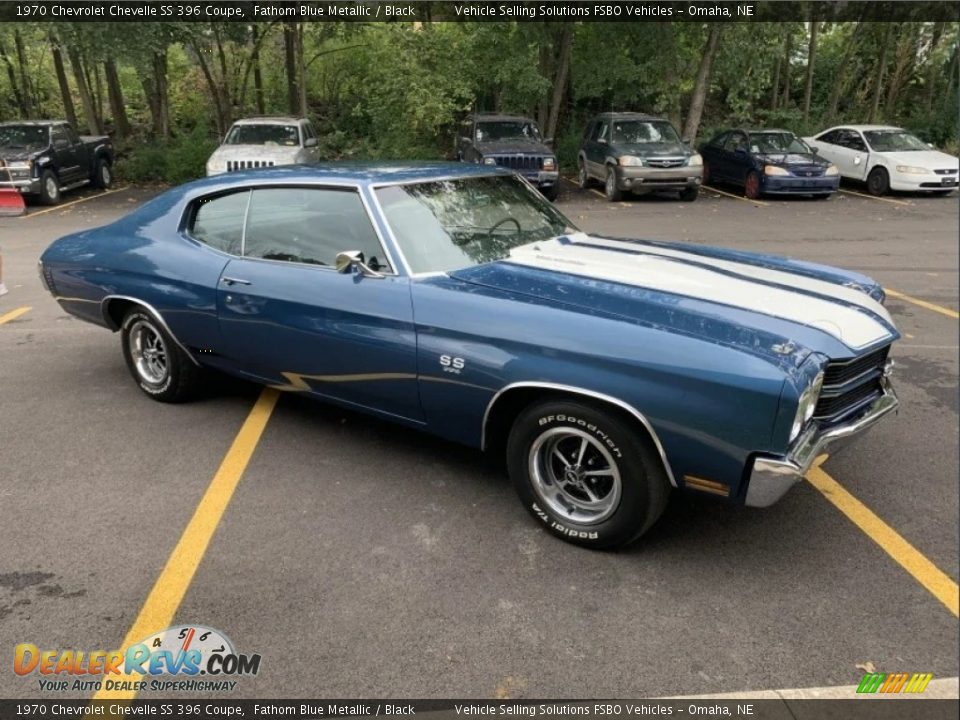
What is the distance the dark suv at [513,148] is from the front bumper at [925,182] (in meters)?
7.23

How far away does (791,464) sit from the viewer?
261cm

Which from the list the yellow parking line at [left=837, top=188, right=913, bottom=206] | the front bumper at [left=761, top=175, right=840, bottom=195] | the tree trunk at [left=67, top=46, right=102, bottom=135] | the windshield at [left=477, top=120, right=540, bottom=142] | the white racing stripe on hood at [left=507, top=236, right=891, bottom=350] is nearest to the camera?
the white racing stripe on hood at [left=507, top=236, right=891, bottom=350]

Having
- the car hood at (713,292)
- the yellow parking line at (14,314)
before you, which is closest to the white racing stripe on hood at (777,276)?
the car hood at (713,292)

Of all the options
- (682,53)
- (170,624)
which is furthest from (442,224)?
(682,53)

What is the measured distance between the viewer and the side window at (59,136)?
15441mm

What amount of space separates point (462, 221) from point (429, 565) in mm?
1813

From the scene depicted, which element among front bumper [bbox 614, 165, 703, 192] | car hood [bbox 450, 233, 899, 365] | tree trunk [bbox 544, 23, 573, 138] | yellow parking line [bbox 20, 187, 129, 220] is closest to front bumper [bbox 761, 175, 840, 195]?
front bumper [bbox 614, 165, 703, 192]

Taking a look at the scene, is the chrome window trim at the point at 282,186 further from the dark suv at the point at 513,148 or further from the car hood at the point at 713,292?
the dark suv at the point at 513,148

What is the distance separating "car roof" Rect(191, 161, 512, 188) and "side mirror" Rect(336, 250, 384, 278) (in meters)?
0.51

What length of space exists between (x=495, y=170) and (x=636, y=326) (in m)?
2.02

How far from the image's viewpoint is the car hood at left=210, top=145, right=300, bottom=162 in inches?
555

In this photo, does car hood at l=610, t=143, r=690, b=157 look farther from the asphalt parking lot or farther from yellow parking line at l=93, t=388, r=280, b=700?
yellow parking line at l=93, t=388, r=280, b=700

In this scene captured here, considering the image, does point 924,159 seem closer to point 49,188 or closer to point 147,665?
point 147,665

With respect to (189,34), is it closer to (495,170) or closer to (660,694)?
(495,170)
